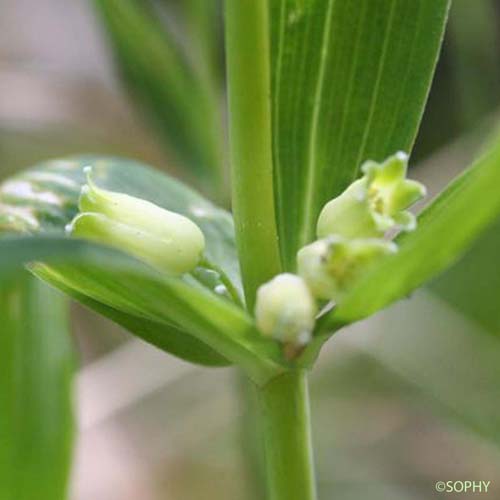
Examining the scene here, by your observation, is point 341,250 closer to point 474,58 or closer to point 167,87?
point 167,87

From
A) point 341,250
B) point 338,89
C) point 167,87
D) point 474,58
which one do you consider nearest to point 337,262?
point 341,250

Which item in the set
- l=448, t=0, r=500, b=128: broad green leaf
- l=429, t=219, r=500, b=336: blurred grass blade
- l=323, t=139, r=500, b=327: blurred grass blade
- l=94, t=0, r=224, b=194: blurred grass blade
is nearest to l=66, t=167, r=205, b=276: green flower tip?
l=323, t=139, r=500, b=327: blurred grass blade

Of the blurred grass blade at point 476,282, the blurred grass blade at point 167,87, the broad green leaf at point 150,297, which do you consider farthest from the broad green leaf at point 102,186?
the blurred grass blade at point 476,282

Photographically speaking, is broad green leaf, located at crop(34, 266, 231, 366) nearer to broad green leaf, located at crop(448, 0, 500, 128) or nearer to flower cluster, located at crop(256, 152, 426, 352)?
flower cluster, located at crop(256, 152, 426, 352)

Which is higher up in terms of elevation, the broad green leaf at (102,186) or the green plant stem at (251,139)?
the broad green leaf at (102,186)

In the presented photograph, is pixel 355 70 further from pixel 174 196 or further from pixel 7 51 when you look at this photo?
pixel 7 51

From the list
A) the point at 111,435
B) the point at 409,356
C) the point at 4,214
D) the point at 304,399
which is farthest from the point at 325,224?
the point at 111,435

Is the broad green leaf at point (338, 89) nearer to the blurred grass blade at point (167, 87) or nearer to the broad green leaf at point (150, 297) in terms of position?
the broad green leaf at point (150, 297)
